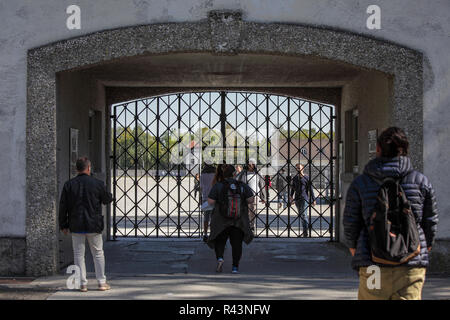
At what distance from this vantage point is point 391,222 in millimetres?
4621

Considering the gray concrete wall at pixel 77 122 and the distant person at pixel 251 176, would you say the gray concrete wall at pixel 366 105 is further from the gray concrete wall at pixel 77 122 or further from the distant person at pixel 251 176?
the gray concrete wall at pixel 77 122

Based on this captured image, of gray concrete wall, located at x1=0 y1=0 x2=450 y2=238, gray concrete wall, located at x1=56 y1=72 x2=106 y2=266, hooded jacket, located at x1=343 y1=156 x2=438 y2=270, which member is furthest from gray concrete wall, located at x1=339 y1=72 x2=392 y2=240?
gray concrete wall, located at x1=56 y1=72 x2=106 y2=266

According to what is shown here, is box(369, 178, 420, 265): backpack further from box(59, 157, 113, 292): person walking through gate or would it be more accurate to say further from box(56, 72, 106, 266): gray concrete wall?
box(56, 72, 106, 266): gray concrete wall

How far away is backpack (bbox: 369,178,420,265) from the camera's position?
455cm

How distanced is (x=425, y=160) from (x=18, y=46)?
562cm

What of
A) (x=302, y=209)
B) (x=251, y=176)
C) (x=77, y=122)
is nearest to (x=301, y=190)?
(x=302, y=209)

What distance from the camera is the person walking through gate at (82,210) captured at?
24.8ft

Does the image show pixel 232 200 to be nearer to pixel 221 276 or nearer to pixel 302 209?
pixel 221 276

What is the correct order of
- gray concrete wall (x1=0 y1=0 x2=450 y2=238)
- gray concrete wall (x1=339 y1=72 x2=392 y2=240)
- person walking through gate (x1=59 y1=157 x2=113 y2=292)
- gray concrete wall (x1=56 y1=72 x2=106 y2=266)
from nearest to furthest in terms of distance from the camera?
person walking through gate (x1=59 y1=157 x2=113 y2=292), gray concrete wall (x1=0 y1=0 x2=450 y2=238), gray concrete wall (x1=56 y1=72 x2=106 y2=266), gray concrete wall (x1=339 y1=72 x2=392 y2=240)

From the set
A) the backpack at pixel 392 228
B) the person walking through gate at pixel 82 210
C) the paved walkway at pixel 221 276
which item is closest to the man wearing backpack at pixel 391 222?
the backpack at pixel 392 228

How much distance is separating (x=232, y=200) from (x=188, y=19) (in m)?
2.51
